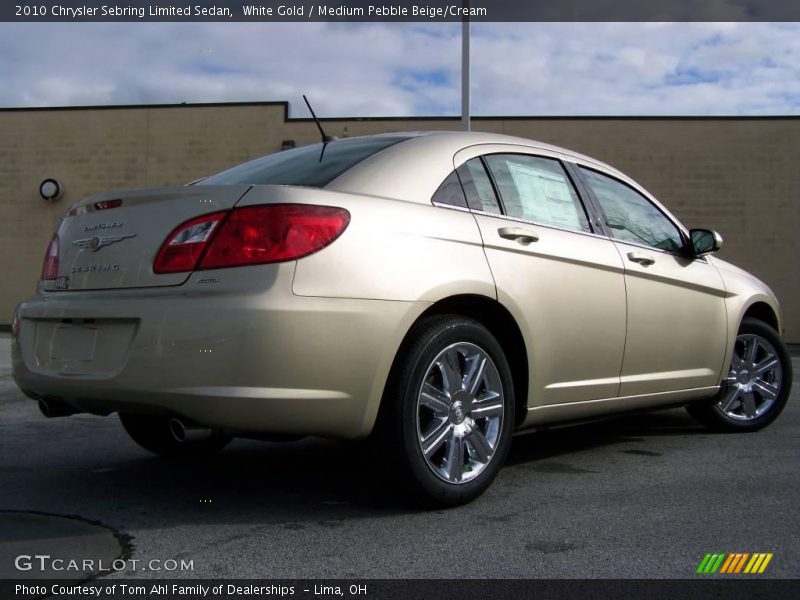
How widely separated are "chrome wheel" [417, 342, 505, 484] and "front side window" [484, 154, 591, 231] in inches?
31.8

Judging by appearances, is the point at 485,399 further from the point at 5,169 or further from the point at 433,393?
the point at 5,169

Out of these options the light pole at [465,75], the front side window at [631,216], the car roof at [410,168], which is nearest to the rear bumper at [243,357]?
the car roof at [410,168]

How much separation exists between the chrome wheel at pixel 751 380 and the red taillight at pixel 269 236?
342 cm

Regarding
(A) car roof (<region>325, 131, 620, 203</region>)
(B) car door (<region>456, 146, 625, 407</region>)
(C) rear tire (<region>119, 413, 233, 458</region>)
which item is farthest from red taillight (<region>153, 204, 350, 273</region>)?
(C) rear tire (<region>119, 413, 233, 458</region>)

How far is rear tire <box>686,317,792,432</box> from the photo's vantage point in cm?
550

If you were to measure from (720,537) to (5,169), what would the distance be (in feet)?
71.8

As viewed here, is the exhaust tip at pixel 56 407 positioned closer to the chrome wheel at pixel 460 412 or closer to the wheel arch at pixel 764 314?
the chrome wheel at pixel 460 412

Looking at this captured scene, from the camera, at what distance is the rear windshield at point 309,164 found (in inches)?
144

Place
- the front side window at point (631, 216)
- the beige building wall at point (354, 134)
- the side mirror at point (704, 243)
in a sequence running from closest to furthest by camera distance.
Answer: the front side window at point (631, 216), the side mirror at point (704, 243), the beige building wall at point (354, 134)

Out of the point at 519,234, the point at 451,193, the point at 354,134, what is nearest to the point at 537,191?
the point at 519,234

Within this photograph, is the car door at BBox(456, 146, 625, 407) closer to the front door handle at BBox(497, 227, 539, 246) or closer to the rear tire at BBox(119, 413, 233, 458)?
the front door handle at BBox(497, 227, 539, 246)

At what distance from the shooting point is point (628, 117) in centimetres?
1953
